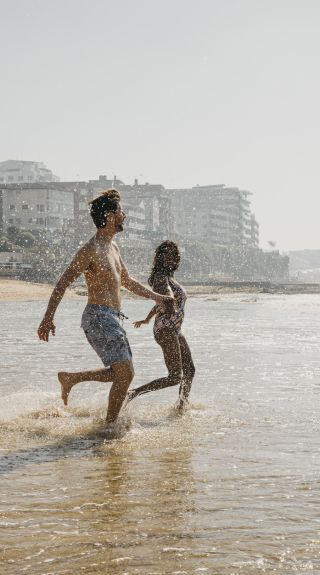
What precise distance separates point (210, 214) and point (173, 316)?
18147 cm

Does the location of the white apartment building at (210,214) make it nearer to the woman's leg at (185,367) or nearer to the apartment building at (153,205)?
the apartment building at (153,205)

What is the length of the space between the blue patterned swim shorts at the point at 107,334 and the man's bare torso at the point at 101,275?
0.08 m

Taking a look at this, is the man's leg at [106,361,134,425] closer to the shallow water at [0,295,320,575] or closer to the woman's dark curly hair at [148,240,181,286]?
the shallow water at [0,295,320,575]

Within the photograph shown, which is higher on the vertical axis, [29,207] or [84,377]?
[29,207]

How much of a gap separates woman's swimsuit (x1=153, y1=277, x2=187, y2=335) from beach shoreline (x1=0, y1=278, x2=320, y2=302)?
185 feet

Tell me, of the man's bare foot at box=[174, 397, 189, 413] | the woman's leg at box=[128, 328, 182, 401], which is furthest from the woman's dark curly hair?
the man's bare foot at box=[174, 397, 189, 413]

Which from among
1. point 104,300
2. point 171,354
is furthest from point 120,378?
point 171,354

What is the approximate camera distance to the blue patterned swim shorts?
6.16 meters

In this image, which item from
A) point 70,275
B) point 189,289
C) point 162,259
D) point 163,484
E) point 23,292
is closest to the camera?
point 163,484

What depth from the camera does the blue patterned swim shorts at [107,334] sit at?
6160 millimetres

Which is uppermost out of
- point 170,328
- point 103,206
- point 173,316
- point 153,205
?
point 153,205

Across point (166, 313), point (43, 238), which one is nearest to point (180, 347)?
point (166, 313)

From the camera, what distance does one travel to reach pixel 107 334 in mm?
6141

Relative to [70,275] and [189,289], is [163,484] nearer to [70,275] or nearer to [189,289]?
[70,275]
